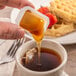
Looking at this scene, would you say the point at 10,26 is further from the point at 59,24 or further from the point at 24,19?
the point at 59,24

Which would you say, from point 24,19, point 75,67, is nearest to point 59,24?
point 75,67

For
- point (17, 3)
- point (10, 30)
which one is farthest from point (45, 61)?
point (17, 3)

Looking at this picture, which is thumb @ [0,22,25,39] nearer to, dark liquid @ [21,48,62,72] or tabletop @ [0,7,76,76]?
dark liquid @ [21,48,62,72]

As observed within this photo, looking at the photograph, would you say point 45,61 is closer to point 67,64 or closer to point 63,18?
point 67,64

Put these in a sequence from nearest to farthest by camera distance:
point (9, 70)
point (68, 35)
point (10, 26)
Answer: point (10, 26) → point (9, 70) → point (68, 35)

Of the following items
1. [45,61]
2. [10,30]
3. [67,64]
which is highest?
[10,30]
